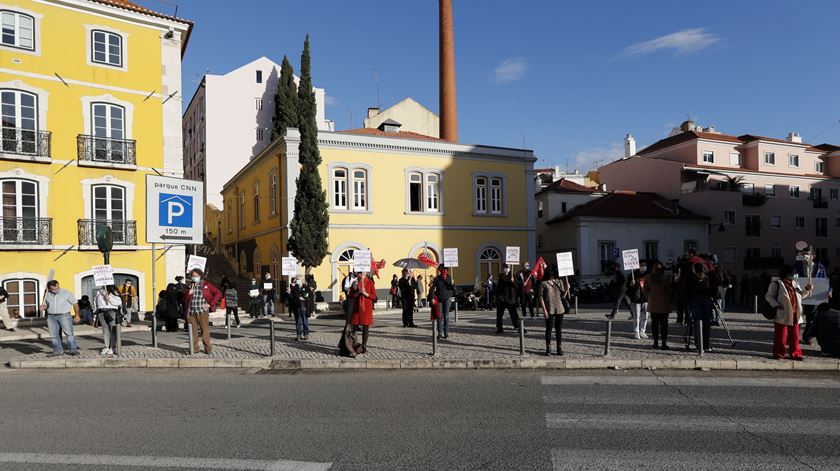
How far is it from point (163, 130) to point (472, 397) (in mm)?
18724

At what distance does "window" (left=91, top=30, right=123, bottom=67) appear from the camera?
20.4 metres

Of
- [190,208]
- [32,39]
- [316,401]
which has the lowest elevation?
[316,401]

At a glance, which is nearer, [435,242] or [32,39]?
[32,39]

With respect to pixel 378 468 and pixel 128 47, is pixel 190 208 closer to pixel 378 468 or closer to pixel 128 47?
pixel 378 468

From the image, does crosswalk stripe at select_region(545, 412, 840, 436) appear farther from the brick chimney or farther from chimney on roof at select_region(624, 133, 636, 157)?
chimney on roof at select_region(624, 133, 636, 157)

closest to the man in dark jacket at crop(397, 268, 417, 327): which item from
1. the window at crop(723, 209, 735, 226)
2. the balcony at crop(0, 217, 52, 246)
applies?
the balcony at crop(0, 217, 52, 246)

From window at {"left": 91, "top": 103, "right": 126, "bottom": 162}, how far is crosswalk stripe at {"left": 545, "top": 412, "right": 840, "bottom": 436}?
19.7 meters

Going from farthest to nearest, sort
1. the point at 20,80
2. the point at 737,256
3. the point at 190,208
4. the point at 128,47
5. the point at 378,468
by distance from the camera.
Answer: the point at 737,256 < the point at 128,47 < the point at 20,80 < the point at 190,208 < the point at 378,468

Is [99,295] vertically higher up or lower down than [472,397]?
higher up

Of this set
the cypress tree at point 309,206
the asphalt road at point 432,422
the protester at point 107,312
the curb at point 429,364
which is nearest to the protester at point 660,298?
the curb at point 429,364

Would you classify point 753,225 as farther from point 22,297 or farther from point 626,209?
point 22,297

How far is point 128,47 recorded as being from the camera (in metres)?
20.9

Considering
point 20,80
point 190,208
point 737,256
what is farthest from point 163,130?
point 737,256

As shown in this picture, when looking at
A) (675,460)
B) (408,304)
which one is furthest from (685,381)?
(408,304)
